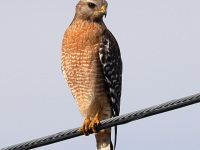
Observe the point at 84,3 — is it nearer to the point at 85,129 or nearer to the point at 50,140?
the point at 85,129

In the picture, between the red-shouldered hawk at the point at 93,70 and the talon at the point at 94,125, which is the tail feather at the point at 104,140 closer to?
the red-shouldered hawk at the point at 93,70

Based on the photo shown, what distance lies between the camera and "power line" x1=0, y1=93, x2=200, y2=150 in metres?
8.85

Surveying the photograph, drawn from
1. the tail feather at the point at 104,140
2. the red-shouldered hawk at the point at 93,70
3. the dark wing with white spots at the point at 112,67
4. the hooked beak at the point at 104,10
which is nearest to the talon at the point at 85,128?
the red-shouldered hawk at the point at 93,70

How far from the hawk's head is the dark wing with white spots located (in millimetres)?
368

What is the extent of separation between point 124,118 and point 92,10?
5193 millimetres

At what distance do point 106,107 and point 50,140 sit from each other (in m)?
3.88

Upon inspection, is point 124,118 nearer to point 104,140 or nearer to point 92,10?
point 104,140

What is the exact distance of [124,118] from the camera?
31.8 ft

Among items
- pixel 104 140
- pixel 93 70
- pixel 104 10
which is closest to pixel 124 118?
pixel 93 70

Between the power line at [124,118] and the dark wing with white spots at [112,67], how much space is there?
310 centimetres

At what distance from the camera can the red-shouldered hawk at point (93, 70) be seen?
13.7 meters

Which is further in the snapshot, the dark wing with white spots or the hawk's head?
the hawk's head

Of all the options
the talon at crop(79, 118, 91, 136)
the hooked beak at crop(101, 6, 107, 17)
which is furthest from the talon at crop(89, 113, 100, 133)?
the hooked beak at crop(101, 6, 107, 17)

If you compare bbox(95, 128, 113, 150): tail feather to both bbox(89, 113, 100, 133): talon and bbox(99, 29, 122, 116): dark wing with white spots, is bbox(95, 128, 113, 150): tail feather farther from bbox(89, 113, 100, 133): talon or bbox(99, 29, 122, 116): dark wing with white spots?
bbox(89, 113, 100, 133): talon
